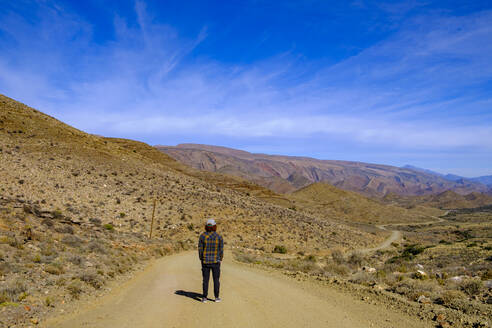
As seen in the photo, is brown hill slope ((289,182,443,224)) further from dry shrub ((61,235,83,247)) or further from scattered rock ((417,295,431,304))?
scattered rock ((417,295,431,304))

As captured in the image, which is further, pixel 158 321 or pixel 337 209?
pixel 337 209

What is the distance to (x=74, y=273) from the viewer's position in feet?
32.2

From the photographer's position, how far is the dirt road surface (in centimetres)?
648

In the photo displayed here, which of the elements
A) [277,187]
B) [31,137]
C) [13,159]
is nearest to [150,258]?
[13,159]

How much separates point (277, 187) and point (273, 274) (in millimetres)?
166287

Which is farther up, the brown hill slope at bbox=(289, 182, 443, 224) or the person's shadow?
the person's shadow

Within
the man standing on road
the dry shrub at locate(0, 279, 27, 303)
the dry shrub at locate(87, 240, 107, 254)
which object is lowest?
the dry shrub at locate(87, 240, 107, 254)

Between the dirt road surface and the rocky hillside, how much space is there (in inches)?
45.3

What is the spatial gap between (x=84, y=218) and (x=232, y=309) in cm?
2183

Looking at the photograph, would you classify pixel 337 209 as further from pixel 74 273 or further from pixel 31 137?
pixel 74 273

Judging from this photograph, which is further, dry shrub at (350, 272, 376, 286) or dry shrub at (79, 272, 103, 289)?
dry shrub at (350, 272, 376, 286)

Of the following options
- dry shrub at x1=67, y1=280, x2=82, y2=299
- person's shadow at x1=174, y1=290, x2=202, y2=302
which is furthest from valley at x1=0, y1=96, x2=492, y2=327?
person's shadow at x1=174, y1=290, x2=202, y2=302

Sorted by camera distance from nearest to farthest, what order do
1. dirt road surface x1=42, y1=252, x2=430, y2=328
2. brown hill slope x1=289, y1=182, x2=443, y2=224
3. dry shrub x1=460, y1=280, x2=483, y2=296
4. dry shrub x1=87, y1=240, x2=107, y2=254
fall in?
dirt road surface x1=42, y1=252, x2=430, y2=328 < dry shrub x1=460, y1=280, x2=483, y2=296 < dry shrub x1=87, y1=240, x2=107, y2=254 < brown hill slope x1=289, y1=182, x2=443, y2=224

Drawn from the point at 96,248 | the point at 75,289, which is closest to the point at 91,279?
the point at 75,289
